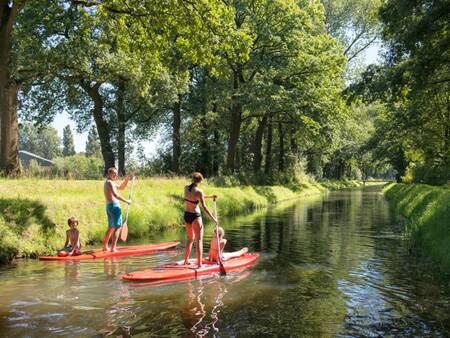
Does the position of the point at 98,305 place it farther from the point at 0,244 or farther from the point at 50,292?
the point at 0,244

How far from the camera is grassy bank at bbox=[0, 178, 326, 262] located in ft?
42.2

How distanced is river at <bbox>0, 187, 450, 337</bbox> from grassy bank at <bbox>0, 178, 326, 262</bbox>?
1.04m

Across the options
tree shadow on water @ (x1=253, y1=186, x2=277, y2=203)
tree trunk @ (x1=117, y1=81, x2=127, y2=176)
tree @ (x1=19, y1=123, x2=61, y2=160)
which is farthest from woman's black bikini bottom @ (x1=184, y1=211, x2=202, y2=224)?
tree @ (x1=19, y1=123, x2=61, y2=160)

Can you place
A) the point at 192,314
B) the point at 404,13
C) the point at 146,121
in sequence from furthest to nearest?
the point at 146,121 < the point at 404,13 < the point at 192,314

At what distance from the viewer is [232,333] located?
23.4ft

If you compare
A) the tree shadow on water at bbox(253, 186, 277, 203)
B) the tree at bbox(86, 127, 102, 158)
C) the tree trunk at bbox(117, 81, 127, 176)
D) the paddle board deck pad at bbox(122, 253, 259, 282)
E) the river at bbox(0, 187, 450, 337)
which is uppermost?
the tree at bbox(86, 127, 102, 158)

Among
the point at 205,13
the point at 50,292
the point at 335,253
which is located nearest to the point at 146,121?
the point at 205,13

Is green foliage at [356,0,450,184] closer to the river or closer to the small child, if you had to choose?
the river

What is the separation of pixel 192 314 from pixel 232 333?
119cm

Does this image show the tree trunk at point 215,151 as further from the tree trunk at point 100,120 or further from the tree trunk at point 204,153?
the tree trunk at point 100,120

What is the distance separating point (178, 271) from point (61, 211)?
18.7 ft

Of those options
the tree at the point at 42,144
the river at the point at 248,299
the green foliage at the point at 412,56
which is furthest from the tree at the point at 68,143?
the river at the point at 248,299

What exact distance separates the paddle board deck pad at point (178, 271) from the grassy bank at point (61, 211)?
3988mm

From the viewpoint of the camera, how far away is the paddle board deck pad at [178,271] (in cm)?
1046
